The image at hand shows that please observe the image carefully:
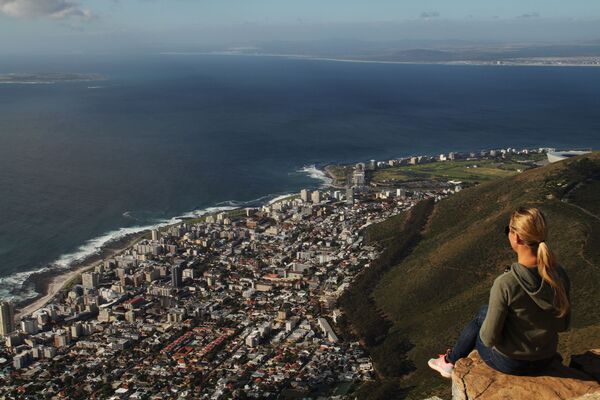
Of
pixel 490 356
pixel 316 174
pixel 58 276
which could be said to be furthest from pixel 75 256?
pixel 490 356

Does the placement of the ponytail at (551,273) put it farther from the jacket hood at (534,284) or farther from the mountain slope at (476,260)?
the mountain slope at (476,260)

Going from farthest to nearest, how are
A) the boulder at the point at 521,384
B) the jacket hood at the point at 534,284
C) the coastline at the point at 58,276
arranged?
the coastline at the point at 58,276, the boulder at the point at 521,384, the jacket hood at the point at 534,284

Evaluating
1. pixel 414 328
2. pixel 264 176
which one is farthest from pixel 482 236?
pixel 264 176

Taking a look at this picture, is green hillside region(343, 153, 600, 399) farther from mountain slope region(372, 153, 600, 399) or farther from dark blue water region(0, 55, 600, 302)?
dark blue water region(0, 55, 600, 302)

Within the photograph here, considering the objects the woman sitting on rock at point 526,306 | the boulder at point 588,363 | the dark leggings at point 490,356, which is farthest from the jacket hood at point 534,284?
the boulder at point 588,363

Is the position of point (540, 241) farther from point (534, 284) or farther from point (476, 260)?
point (476, 260)

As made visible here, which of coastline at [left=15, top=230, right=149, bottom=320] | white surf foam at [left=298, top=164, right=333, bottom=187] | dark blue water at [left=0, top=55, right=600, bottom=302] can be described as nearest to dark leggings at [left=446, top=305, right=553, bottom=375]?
coastline at [left=15, top=230, right=149, bottom=320]
